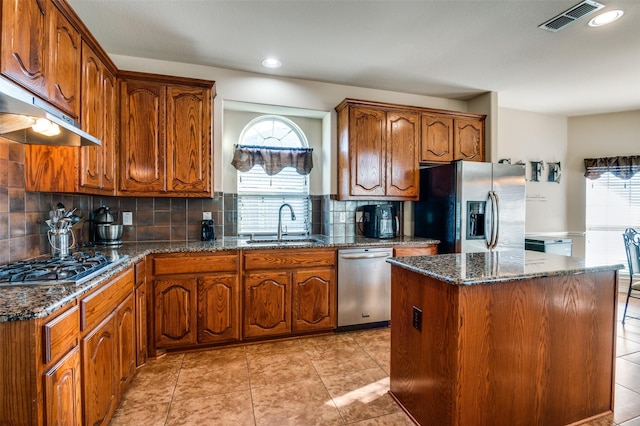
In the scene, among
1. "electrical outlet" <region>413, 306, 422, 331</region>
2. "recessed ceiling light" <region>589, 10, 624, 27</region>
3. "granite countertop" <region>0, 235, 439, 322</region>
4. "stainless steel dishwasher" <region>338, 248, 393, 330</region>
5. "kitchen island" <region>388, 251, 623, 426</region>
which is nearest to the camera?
"granite countertop" <region>0, 235, 439, 322</region>

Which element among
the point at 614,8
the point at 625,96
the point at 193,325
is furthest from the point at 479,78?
the point at 193,325

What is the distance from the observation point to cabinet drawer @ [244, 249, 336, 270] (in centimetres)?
280

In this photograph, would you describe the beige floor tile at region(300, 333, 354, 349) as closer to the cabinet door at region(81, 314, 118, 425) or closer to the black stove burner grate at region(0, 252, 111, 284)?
the cabinet door at region(81, 314, 118, 425)

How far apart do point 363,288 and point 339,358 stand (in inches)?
28.9

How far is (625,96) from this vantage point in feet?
12.9

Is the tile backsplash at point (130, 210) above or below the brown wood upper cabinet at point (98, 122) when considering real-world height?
below

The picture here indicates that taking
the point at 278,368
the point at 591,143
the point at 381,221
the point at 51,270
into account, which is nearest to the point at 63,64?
the point at 51,270

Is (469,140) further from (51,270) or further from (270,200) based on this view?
(51,270)

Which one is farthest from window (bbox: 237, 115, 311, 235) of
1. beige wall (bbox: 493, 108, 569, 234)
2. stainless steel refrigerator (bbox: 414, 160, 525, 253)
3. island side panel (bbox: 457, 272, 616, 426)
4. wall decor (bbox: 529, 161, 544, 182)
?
wall decor (bbox: 529, 161, 544, 182)

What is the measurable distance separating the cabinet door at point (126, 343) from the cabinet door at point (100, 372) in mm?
78

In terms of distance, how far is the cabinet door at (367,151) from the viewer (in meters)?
3.37

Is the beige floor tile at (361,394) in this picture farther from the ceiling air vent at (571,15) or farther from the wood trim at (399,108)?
the ceiling air vent at (571,15)

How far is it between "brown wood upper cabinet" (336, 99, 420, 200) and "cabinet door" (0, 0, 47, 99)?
2.42 meters

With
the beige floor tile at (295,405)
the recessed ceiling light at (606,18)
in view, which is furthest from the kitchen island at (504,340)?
the recessed ceiling light at (606,18)
